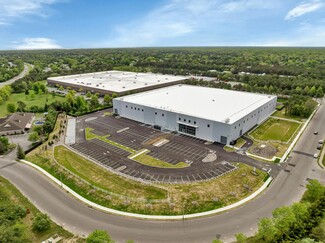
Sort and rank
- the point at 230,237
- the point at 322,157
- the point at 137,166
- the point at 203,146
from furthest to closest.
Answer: the point at 203,146, the point at 322,157, the point at 137,166, the point at 230,237

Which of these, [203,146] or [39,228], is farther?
[203,146]

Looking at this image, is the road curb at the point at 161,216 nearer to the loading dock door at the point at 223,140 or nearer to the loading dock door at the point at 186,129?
the loading dock door at the point at 223,140

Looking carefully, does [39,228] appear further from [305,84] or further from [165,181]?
[305,84]

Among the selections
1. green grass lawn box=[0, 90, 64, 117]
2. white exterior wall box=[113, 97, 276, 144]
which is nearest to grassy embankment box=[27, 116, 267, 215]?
white exterior wall box=[113, 97, 276, 144]

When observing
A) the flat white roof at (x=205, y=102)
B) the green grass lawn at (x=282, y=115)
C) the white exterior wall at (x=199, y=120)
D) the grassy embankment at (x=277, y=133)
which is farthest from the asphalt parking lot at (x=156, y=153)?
the green grass lawn at (x=282, y=115)

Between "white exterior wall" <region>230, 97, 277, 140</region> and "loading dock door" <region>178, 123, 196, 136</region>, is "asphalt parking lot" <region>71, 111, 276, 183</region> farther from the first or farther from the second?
"white exterior wall" <region>230, 97, 277, 140</region>

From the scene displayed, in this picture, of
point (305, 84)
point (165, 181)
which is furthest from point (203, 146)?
point (305, 84)

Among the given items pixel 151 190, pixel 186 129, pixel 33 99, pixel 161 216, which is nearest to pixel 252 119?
pixel 186 129
